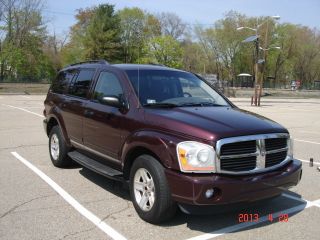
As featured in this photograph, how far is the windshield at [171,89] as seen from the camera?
5.46 m

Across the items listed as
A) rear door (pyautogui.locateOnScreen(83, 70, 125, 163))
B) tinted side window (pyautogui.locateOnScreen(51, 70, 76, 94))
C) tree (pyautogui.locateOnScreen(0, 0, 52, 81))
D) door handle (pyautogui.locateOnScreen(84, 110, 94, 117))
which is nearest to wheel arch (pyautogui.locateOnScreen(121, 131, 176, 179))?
rear door (pyautogui.locateOnScreen(83, 70, 125, 163))

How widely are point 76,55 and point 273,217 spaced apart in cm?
8097

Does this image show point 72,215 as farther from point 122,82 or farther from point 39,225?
point 122,82

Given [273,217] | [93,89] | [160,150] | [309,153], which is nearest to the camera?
[160,150]

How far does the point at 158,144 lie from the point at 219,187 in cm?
82

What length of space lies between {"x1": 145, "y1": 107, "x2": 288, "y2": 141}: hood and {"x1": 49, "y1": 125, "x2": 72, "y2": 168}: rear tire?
266 centimetres

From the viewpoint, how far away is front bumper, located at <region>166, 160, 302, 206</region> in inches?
167

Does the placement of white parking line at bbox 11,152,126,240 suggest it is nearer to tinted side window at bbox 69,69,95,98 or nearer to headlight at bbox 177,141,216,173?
headlight at bbox 177,141,216,173

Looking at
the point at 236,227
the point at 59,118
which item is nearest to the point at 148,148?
the point at 236,227

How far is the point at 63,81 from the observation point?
303 inches

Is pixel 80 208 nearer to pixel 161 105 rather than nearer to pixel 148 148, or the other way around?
pixel 148 148

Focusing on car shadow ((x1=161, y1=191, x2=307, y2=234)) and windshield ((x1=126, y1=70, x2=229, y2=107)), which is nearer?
car shadow ((x1=161, y1=191, x2=307, y2=234))

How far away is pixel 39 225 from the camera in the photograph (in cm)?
476

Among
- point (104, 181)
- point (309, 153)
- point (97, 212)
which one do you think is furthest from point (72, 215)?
point (309, 153)
